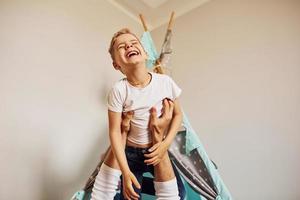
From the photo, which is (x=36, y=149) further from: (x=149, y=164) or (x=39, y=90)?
(x=149, y=164)

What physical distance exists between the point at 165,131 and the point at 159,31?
124 centimetres

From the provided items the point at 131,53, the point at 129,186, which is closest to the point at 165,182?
the point at 129,186

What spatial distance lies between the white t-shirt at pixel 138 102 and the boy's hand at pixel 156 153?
0.05m

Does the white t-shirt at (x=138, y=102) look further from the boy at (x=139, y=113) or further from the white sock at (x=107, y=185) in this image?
the white sock at (x=107, y=185)

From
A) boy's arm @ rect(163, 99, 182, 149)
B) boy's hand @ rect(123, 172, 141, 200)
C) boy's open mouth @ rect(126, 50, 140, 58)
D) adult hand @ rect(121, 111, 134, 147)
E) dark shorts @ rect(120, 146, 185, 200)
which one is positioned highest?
boy's open mouth @ rect(126, 50, 140, 58)

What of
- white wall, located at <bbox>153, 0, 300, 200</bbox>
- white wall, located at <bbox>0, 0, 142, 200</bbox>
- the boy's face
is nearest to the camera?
the boy's face

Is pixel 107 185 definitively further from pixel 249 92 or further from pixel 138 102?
pixel 249 92

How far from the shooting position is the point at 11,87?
1051 mm

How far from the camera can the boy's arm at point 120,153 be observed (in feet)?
2.26

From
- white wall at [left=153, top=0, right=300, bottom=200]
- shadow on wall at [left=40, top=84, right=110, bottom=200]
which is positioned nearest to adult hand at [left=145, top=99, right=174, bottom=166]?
shadow on wall at [left=40, top=84, right=110, bottom=200]

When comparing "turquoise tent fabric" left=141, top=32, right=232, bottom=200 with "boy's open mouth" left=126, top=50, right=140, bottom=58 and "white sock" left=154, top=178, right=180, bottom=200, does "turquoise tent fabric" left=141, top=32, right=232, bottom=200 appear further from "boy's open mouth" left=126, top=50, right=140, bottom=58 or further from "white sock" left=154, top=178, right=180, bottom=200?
"boy's open mouth" left=126, top=50, right=140, bottom=58

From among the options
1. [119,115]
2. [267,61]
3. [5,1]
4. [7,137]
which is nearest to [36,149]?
[7,137]

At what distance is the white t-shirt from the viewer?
0.78 meters

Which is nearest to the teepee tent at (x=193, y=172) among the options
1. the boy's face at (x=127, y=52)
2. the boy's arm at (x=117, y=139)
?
the boy's arm at (x=117, y=139)
